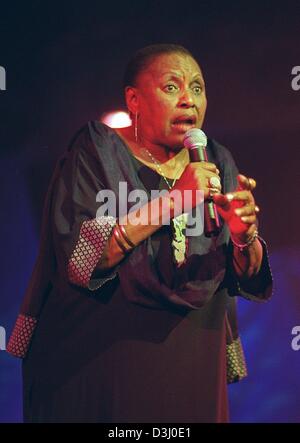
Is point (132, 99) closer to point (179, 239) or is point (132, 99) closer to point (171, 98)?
point (171, 98)

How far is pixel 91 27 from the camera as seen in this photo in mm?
2475

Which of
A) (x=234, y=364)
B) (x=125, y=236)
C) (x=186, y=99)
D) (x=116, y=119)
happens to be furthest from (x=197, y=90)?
(x=234, y=364)

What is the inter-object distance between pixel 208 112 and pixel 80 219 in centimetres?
72

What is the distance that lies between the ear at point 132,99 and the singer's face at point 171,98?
36mm

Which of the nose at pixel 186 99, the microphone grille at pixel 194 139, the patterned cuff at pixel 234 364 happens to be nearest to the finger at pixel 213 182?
the microphone grille at pixel 194 139

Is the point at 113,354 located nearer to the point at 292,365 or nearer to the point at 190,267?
the point at 190,267

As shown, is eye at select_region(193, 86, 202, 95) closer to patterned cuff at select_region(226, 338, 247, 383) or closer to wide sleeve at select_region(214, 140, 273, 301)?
wide sleeve at select_region(214, 140, 273, 301)

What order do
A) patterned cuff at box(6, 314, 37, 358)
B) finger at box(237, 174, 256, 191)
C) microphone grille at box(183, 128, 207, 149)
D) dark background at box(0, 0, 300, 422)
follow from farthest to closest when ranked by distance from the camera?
dark background at box(0, 0, 300, 422)
patterned cuff at box(6, 314, 37, 358)
microphone grille at box(183, 128, 207, 149)
finger at box(237, 174, 256, 191)

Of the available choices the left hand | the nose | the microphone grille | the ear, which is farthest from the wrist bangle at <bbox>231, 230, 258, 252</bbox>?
the ear

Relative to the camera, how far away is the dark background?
93.6 inches

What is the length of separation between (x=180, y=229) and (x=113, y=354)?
41cm

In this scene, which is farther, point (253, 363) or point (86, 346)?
point (253, 363)

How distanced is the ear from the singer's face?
0.04 metres

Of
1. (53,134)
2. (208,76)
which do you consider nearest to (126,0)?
(208,76)
